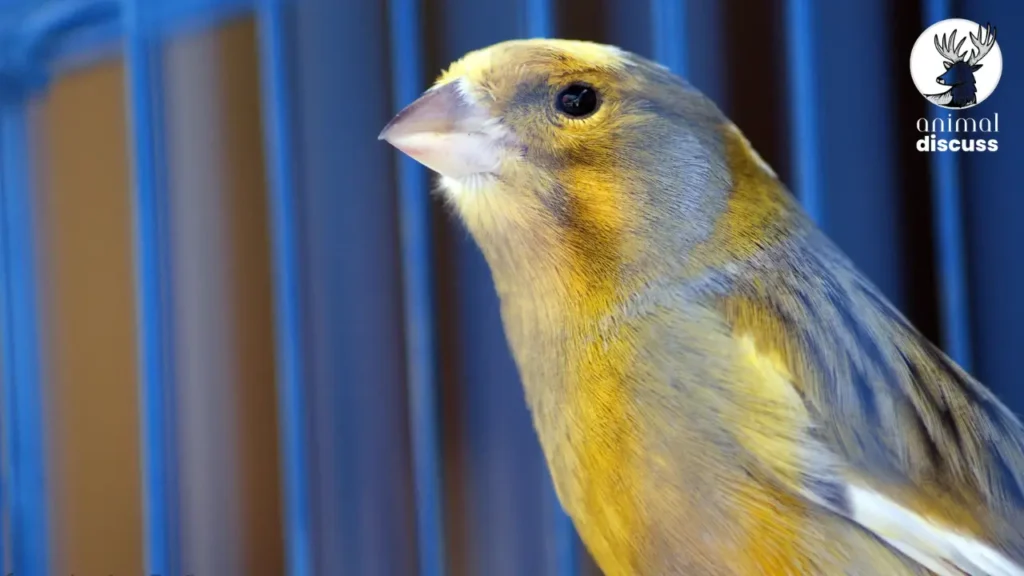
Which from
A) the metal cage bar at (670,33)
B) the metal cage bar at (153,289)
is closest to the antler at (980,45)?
the metal cage bar at (670,33)

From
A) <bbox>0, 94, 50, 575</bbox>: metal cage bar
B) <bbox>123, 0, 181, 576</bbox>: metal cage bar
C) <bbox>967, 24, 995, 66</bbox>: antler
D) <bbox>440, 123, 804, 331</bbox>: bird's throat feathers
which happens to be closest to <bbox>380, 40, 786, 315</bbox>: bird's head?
<bbox>440, 123, 804, 331</bbox>: bird's throat feathers

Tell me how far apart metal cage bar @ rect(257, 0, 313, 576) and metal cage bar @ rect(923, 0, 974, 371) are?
709 millimetres

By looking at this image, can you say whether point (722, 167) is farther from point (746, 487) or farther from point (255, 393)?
point (255, 393)

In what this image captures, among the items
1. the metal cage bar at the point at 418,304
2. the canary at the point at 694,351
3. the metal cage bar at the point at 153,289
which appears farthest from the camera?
the metal cage bar at the point at 153,289

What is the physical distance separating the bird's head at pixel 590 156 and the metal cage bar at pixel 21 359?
2.31 feet

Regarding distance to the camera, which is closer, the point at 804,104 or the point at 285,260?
the point at 804,104

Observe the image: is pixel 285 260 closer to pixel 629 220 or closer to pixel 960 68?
pixel 629 220

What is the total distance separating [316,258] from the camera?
973 millimetres

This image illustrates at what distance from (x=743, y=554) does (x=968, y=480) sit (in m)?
0.24

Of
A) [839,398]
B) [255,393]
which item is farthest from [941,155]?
Answer: [255,393]

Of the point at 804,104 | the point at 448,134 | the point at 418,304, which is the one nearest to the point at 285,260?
the point at 418,304

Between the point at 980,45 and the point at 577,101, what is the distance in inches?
15.5

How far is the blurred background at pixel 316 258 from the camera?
0.79 meters

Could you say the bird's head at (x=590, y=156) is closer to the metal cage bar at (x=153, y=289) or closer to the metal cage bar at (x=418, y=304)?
the metal cage bar at (x=418, y=304)
